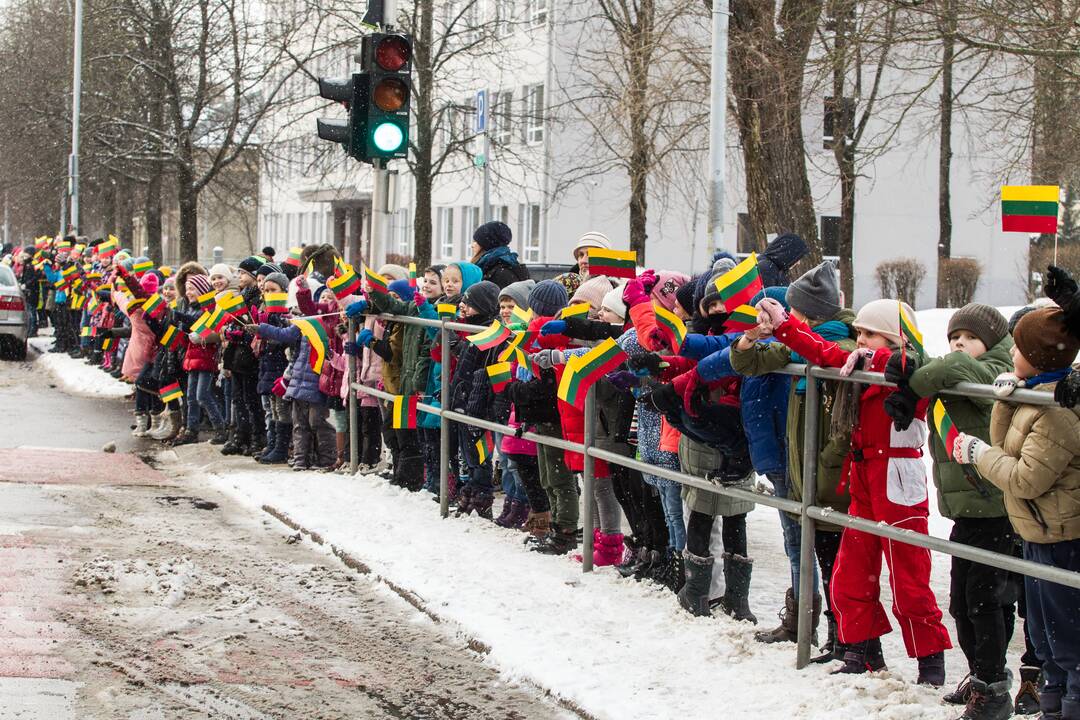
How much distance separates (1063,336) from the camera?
465 cm

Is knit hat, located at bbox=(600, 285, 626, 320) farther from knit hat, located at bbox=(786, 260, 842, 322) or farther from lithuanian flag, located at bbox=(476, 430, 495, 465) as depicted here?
lithuanian flag, located at bbox=(476, 430, 495, 465)

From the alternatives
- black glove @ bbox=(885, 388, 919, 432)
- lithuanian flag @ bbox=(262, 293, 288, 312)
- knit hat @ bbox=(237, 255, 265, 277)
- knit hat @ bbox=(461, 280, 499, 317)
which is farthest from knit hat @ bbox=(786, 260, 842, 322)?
knit hat @ bbox=(237, 255, 265, 277)

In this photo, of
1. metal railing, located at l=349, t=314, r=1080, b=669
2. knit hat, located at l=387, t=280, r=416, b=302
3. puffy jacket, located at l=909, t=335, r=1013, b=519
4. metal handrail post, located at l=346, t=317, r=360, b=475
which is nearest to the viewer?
metal railing, located at l=349, t=314, r=1080, b=669

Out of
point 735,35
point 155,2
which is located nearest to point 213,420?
point 735,35

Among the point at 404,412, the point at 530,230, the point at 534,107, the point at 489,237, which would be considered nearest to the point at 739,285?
the point at 404,412

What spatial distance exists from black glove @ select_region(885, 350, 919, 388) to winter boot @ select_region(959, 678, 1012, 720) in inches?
43.9

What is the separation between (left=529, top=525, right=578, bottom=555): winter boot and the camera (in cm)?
848

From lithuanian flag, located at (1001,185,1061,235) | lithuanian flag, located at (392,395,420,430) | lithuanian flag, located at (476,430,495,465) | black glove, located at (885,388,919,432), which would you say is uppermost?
lithuanian flag, located at (1001,185,1061,235)

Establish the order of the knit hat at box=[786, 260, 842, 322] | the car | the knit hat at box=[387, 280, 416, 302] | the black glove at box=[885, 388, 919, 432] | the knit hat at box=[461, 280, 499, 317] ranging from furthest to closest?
the car
the knit hat at box=[387, 280, 416, 302]
the knit hat at box=[461, 280, 499, 317]
the knit hat at box=[786, 260, 842, 322]
the black glove at box=[885, 388, 919, 432]

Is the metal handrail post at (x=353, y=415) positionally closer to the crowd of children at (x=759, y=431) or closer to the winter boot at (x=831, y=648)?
the crowd of children at (x=759, y=431)

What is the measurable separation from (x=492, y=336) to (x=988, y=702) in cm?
414

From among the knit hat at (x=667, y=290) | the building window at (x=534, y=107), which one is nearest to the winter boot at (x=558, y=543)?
the knit hat at (x=667, y=290)

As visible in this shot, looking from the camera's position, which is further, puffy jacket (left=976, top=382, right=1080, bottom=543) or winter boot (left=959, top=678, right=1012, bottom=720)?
winter boot (left=959, top=678, right=1012, bottom=720)

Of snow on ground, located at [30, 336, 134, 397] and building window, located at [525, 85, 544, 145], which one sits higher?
building window, located at [525, 85, 544, 145]
